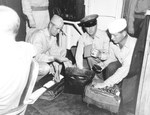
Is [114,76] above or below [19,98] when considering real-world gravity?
below

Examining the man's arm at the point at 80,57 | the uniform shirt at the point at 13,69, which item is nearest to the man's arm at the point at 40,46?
the man's arm at the point at 80,57

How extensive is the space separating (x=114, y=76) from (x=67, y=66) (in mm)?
865

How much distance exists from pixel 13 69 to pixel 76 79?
A: 82.7 inches

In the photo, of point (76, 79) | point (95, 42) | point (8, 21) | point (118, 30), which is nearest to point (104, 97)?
point (76, 79)

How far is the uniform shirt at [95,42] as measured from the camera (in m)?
4.05

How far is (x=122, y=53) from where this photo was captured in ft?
11.6

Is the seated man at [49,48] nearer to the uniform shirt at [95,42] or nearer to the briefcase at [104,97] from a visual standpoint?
the uniform shirt at [95,42]

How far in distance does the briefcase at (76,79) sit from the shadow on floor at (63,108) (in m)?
0.16

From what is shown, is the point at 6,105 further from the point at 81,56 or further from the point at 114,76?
the point at 81,56

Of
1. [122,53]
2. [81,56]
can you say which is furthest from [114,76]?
[81,56]

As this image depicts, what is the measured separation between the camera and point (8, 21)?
4.87 feet

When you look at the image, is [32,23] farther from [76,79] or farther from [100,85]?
[100,85]

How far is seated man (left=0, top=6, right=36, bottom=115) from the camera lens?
1501 mm

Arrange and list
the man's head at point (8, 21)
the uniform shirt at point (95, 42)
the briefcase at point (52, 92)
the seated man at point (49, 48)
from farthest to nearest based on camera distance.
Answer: the uniform shirt at point (95, 42) < the seated man at point (49, 48) < the briefcase at point (52, 92) < the man's head at point (8, 21)
